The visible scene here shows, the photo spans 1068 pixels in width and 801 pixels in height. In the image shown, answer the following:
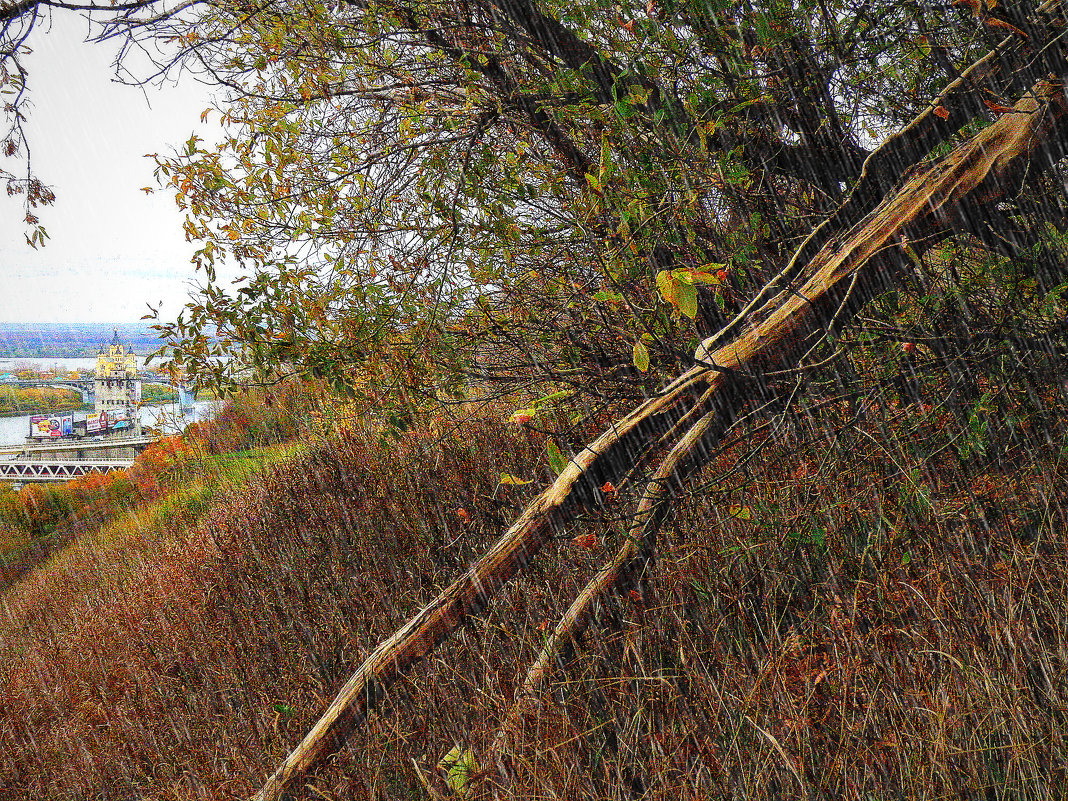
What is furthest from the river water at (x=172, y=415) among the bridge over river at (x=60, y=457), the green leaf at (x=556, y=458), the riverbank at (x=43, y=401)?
the riverbank at (x=43, y=401)

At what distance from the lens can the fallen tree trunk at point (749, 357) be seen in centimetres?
163

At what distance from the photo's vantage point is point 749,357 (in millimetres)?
1734

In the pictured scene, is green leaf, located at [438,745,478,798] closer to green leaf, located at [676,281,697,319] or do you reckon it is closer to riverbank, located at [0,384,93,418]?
green leaf, located at [676,281,697,319]

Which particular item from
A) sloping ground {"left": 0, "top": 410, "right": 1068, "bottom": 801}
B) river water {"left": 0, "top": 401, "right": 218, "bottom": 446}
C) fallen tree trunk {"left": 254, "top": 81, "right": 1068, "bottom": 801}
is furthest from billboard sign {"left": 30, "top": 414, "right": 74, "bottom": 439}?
fallen tree trunk {"left": 254, "top": 81, "right": 1068, "bottom": 801}

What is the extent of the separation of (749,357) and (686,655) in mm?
1280

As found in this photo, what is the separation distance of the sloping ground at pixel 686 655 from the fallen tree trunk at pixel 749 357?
1.32ft

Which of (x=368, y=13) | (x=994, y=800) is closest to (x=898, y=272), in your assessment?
(x=994, y=800)

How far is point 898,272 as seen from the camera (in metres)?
1.67

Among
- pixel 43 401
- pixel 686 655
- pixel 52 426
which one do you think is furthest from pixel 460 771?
pixel 43 401

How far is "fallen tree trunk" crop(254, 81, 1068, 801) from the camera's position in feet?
5.34

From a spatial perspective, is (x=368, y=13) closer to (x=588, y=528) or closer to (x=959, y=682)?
(x=588, y=528)

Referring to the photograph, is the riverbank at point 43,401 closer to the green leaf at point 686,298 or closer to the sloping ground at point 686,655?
the sloping ground at point 686,655

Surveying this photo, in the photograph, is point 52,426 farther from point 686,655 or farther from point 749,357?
point 749,357

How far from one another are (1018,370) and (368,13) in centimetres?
346
